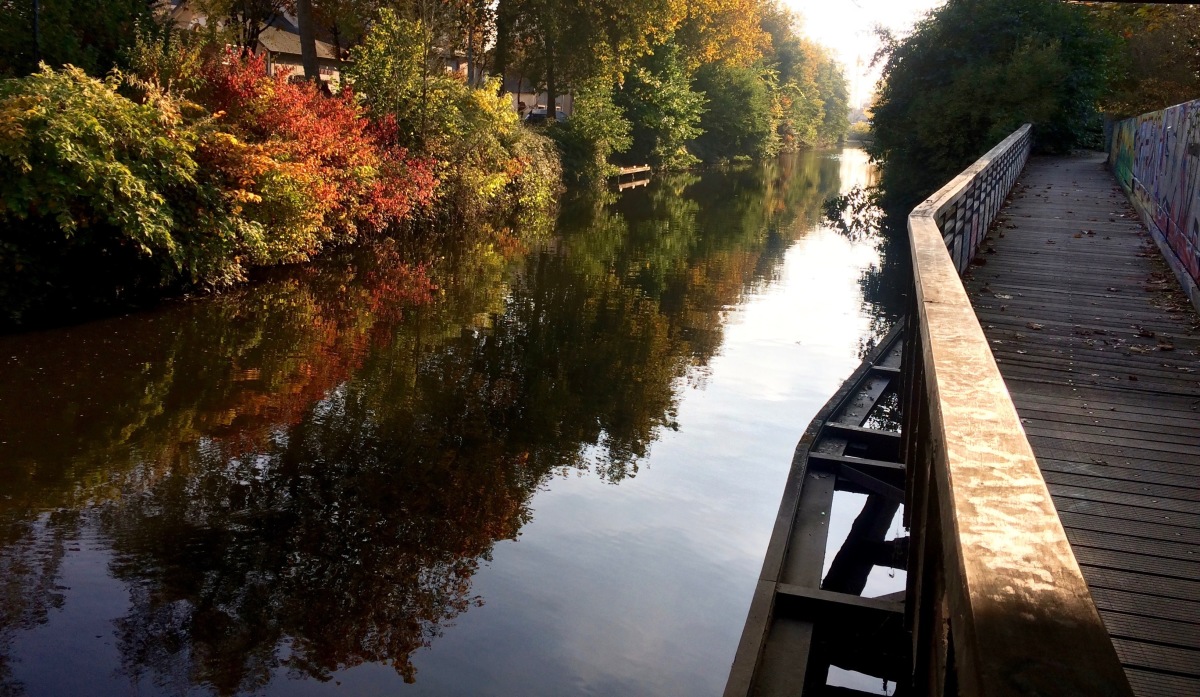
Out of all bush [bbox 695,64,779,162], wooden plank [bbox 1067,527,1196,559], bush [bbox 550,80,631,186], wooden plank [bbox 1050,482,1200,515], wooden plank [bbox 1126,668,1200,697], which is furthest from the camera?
bush [bbox 695,64,779,162]

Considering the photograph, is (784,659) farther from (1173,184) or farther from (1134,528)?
(1173,184)

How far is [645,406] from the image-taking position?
37.8 feet

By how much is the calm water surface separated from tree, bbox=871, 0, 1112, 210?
36.8 feet

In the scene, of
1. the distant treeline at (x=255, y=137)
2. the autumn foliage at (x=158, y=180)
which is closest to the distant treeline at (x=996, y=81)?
the distant treeline at (x=255, y=137)

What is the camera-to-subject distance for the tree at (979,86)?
83.9 feet

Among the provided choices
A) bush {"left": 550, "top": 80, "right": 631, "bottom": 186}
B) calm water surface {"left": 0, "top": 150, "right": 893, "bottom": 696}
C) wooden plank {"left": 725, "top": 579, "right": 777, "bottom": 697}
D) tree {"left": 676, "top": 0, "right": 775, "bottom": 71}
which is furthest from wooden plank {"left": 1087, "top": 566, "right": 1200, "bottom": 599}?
tree {"left": 676, "top": 0, "right": 775, "bottom": 71}

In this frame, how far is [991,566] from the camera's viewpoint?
158 cm

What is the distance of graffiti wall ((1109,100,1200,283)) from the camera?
10.0m

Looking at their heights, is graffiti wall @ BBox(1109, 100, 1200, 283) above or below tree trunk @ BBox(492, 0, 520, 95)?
below

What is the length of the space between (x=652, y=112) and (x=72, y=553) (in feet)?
138

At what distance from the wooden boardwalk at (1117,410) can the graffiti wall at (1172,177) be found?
1.15 ft

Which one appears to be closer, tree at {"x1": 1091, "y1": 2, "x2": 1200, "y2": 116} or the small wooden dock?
tree at {"x1": 1091, "y1": 2, "x2": 1200, "y2": 116}

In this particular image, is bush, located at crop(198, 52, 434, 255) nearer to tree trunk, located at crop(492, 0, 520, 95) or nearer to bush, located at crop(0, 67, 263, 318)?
bush, located at crop(0, 67, 263, 318)

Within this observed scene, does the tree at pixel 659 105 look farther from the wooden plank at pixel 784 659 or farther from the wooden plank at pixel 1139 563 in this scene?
the wooden plank at pixel 1139 563
